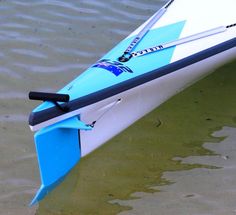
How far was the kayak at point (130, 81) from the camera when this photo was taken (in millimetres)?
3049

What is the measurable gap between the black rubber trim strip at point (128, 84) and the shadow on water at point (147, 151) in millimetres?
443

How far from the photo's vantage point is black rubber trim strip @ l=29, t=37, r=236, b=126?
2969mm

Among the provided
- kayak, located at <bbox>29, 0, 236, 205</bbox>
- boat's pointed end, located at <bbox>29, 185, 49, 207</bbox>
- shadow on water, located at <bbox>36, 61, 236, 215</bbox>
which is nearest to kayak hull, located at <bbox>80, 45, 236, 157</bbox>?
kayak, located at <bbox>29, 0, 236, 205</bbox>

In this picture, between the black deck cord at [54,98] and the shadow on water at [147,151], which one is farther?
the shadow on water at [147,151]

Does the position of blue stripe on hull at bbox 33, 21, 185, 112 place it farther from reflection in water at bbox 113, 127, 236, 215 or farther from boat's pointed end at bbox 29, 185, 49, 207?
Answer: reflection in water at bbox 113, 127, 236, 215

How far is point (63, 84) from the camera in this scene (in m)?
4.20

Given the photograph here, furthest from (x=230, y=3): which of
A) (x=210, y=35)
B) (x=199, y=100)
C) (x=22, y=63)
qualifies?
(x=22, y=63)

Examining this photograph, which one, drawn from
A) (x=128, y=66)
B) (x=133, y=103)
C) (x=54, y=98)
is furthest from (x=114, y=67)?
(x=54, y=98)

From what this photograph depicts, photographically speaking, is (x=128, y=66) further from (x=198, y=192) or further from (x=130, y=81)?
(x=198, y=192)

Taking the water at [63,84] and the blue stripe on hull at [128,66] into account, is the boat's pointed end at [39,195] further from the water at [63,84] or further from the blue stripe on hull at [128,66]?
the blue stripe on hull at [128,66]

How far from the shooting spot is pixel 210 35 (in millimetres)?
3859

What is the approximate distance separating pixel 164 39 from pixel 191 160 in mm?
802

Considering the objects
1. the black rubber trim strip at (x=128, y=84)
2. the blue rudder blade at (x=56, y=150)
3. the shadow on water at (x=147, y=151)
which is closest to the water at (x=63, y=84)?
the shadow on water at (x=147, y=151)

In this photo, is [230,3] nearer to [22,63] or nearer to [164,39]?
[164,39]
